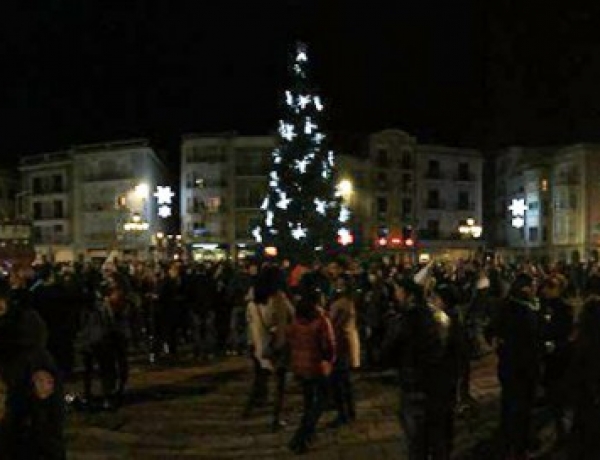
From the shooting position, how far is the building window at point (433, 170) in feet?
253

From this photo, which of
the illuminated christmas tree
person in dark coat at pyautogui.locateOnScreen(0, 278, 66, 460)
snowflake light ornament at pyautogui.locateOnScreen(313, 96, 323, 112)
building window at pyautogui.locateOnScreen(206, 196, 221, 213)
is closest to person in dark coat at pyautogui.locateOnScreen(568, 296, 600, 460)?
person in dark coat at pyautogui.locateOnScreen(0, 278, 66, 460)

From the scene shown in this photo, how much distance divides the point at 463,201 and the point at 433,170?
4.30 meters

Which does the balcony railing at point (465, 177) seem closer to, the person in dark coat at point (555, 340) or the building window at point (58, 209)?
the building window at point (58, 209)

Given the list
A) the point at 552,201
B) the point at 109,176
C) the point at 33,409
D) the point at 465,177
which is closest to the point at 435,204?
the point at 465,177

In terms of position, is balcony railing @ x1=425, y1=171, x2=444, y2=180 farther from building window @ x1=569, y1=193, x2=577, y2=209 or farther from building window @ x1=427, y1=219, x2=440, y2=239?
building window @ x1=569, y1=193, x2=577, y2=209

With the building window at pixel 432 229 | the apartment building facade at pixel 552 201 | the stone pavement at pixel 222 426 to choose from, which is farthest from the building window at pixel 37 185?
the stone pavement at pixel 222 426

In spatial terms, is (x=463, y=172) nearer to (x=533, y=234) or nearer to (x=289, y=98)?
(x=533, y=234)

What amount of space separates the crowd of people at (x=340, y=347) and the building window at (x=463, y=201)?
6349cm

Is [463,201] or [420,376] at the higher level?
[463,201]

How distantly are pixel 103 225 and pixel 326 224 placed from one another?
138 ft

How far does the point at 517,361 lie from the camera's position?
8.28 m

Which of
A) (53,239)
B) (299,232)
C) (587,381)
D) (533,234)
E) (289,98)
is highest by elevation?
(289,98)

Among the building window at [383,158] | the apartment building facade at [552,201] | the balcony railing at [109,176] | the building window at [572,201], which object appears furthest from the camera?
the building window at [383,158]

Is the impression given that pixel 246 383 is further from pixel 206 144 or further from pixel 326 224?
pixel 206 144
